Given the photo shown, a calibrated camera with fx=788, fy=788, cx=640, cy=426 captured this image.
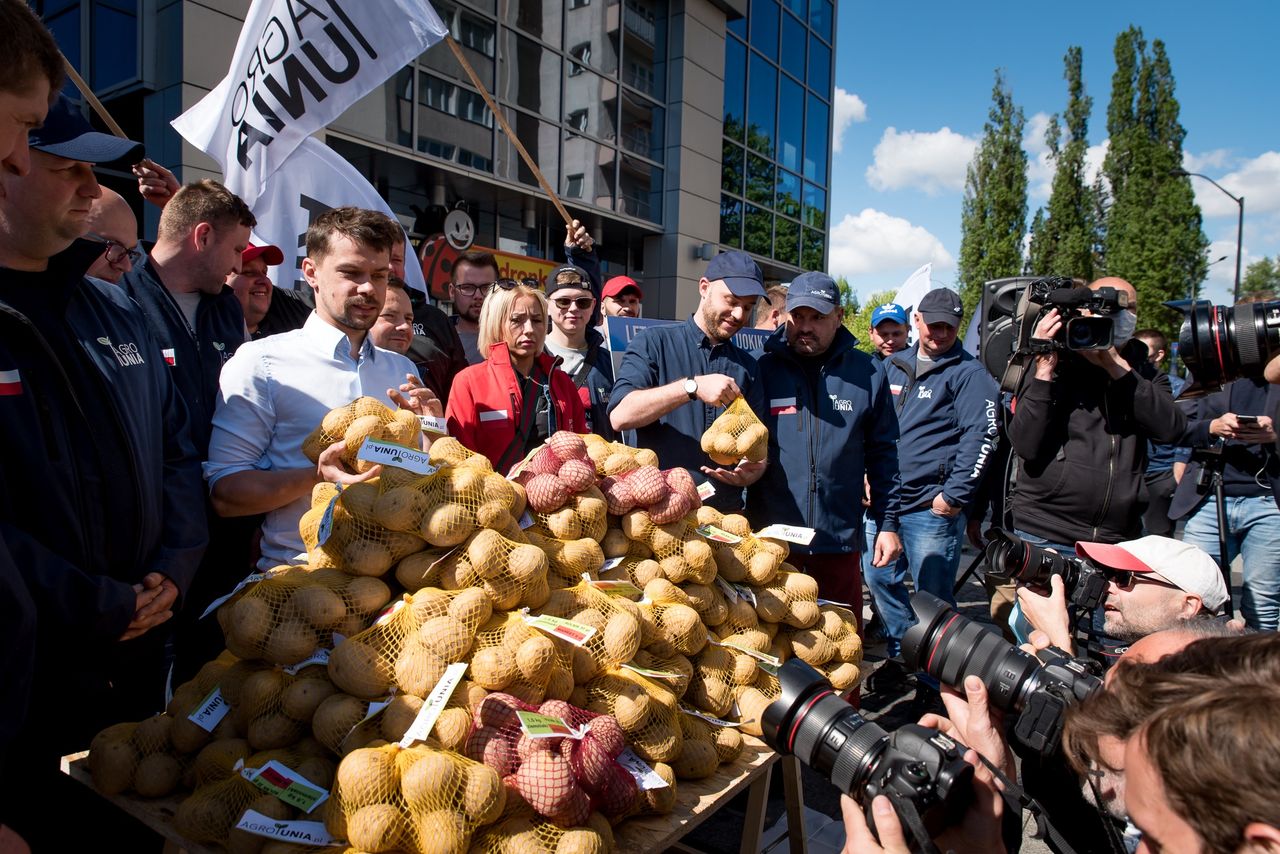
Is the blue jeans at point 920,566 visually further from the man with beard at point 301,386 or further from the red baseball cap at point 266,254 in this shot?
the red baseball cap at point 266,254

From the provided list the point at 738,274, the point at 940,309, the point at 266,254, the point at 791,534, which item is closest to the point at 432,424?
the point at 791,534

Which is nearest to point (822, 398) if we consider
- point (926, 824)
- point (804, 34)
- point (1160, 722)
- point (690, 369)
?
point (690, 369)

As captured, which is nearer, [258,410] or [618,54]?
[258,410]

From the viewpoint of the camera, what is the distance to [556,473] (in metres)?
2.42

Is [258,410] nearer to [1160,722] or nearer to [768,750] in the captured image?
[768,750]

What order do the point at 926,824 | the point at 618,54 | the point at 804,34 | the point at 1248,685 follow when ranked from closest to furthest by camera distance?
the point at 1248,685 → the point at 926,824 → the point at 618,54 → the point at 804,34

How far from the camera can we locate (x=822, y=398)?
3.66 metres

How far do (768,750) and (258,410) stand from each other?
72.3 inches

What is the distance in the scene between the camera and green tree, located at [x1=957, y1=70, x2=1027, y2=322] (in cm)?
2836

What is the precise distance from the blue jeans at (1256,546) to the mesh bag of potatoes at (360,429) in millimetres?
4154

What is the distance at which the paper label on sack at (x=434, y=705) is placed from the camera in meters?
1.63

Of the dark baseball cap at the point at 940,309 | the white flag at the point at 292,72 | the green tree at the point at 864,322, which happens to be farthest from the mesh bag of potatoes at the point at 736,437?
the green tree at the point at 864,322

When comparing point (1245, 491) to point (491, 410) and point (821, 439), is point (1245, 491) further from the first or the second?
point (491, 410)

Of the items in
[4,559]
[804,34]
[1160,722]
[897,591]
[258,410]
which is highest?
[804,34]
